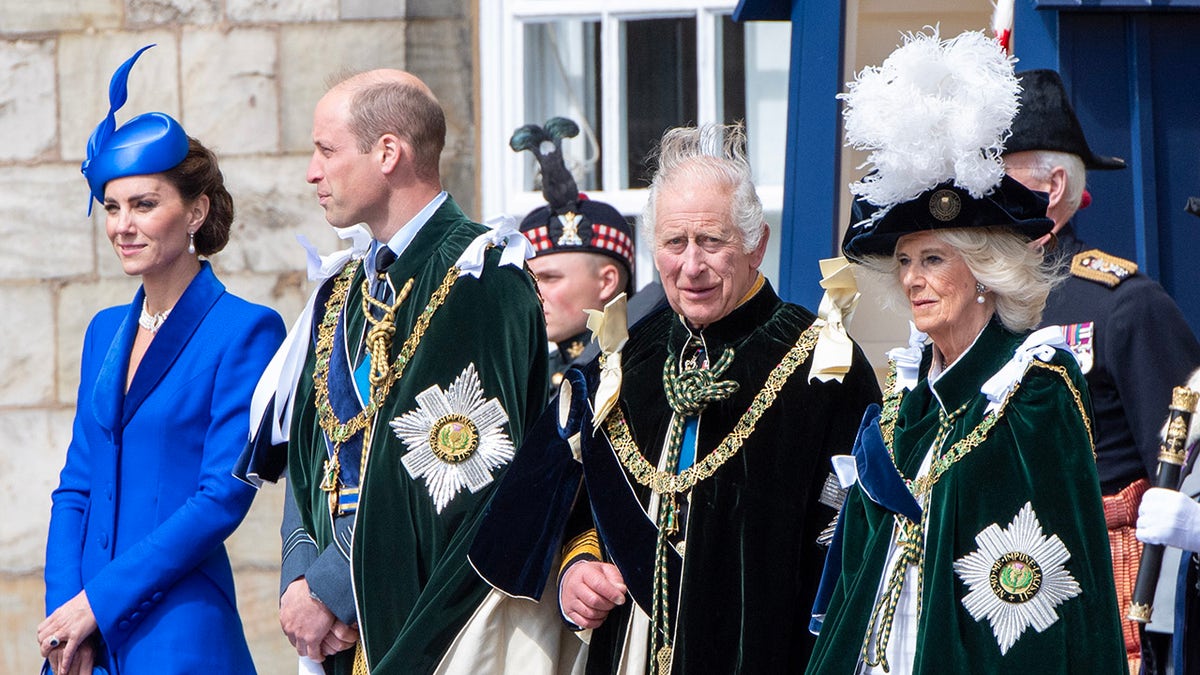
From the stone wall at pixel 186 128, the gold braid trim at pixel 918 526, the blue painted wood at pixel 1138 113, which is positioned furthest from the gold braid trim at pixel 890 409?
the stone wall at pixel 186 128

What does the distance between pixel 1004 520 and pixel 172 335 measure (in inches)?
88.7

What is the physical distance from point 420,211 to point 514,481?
30.1 inches

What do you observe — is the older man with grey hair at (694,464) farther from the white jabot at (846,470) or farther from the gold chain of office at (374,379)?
the gold chain of office at (374,379)

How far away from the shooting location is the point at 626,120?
6.80 meters

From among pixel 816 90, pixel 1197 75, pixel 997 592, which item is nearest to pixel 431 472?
pixel 997 592

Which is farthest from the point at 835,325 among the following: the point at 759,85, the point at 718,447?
the point at 759,85

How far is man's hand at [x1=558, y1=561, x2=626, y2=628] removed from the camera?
12.0ft

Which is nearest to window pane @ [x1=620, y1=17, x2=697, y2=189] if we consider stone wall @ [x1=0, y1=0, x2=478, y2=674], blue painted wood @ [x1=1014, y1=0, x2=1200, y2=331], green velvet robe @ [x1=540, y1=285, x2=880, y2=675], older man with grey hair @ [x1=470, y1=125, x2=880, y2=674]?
stone wall @ [x1=0, y1=0, x2=478, y2=674]

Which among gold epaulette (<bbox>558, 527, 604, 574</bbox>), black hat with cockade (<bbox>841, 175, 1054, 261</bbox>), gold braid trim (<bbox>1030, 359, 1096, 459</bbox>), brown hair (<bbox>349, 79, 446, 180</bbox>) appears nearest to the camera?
gold braid trim (<bbox>1030, 359, 1096, 459</bbox>)

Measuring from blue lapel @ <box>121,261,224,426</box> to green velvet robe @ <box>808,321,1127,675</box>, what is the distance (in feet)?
6.35

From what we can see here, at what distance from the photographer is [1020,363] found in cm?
319

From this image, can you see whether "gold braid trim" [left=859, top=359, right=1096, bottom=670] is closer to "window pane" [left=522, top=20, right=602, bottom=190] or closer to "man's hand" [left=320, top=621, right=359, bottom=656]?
"man's hand" [left=320, top=621, right=359, bottom=656]

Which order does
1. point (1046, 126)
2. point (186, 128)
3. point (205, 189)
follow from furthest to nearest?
point (186, 128) → point (205, 189) → point (1046, 126)

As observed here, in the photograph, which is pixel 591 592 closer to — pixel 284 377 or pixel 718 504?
pixel 718 504
